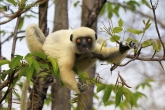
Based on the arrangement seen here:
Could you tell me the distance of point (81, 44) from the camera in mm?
3877

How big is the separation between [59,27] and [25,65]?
2.43m

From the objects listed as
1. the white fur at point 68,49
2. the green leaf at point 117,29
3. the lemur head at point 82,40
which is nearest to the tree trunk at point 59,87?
the white fur at point 68,49

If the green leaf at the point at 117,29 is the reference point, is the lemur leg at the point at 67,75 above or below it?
below

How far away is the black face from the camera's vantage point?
3865 mm

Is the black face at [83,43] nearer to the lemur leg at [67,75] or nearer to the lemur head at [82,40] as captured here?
the lemur head at [82,40]

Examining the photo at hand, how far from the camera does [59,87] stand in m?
5.17

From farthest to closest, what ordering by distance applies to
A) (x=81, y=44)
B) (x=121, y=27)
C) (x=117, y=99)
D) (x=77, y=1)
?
(x=77, y=1), (x=81, y=44), (x=117, y=99), (x=121, y=27)

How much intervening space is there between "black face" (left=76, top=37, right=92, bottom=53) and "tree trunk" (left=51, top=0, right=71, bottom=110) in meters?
1.33

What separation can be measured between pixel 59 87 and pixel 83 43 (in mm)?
1492

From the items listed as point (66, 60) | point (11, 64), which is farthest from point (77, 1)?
point (11, 64)

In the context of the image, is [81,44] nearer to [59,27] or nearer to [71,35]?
[71,35]

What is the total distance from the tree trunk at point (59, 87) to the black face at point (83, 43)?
4.36 ft

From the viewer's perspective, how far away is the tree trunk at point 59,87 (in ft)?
16.6

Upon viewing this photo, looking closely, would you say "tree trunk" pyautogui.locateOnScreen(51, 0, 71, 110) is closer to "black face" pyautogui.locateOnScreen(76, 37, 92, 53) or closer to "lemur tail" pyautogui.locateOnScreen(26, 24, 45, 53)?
"lemur tail" pyautogui.locateOnScreen(26, 24, 45, 53)
